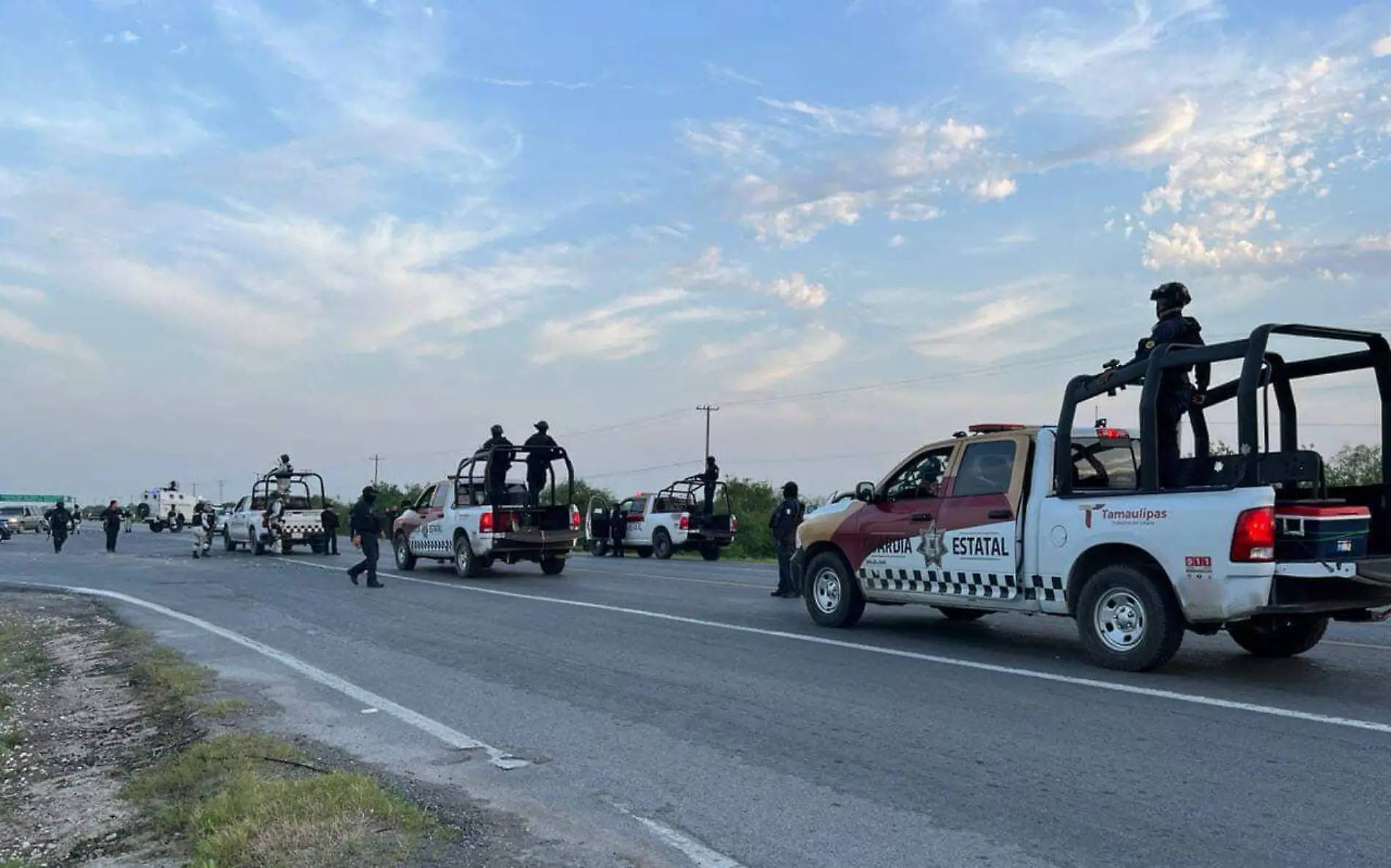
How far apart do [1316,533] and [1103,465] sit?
1.98m

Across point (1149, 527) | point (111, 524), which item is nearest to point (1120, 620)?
point (1149, 527)

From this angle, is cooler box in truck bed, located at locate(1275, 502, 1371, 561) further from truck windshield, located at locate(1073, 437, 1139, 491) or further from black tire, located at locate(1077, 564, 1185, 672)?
truck windshield, located at locate(1073, 437, 1139, 491)

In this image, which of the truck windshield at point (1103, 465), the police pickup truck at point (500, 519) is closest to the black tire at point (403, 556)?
the police pickup truck at point (500, 519)

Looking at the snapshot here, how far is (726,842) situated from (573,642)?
648cm

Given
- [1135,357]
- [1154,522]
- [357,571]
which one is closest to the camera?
[1154,522]

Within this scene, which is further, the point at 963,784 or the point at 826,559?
the point at 826,559

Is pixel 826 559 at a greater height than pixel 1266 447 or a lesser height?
lesser

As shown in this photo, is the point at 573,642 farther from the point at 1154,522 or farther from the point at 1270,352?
the point at 1270,352

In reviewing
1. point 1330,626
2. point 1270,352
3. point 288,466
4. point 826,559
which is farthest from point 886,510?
point 288,466

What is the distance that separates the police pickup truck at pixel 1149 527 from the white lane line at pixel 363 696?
16.2 feet

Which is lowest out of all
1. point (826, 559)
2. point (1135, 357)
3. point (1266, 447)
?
point (826, 559)

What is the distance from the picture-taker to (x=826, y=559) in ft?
39.5

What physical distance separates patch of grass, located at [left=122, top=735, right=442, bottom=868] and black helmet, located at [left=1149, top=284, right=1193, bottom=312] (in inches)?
275

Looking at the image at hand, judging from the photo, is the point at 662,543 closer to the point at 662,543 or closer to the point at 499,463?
the point at 662,543
